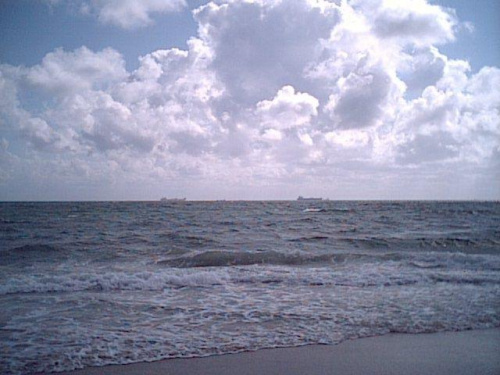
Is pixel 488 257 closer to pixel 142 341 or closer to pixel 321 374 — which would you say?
pixel 321 374

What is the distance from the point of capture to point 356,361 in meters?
5.45

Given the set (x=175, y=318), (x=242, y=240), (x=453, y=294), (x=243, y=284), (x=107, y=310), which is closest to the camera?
(x=175, y=318)

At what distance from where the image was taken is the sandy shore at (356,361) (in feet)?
16.9

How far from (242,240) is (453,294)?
1390cm

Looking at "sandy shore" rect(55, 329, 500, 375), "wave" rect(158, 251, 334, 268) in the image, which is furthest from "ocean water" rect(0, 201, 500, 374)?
"sandy shore" rect(55, 329, 500, 375)

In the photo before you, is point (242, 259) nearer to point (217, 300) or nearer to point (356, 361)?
point (217, 300)

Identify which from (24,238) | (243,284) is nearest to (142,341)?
(243,284)

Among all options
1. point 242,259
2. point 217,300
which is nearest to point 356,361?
point 217,300

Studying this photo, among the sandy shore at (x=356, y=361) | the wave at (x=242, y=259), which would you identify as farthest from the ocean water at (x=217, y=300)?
the sandy shore at (x=356, y=361)

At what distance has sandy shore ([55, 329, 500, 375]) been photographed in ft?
16.9

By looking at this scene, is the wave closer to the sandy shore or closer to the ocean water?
the ocean water

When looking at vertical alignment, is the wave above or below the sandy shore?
below

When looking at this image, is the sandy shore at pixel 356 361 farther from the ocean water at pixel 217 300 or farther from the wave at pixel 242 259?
the wave at pixel 242 259

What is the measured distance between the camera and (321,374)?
504 centimetres
